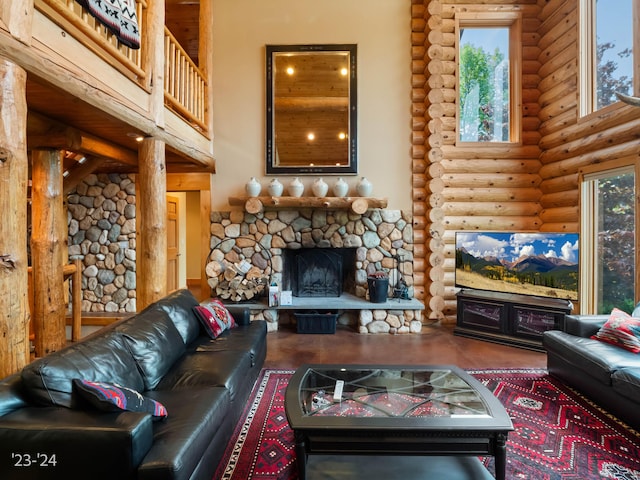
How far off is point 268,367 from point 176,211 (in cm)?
472

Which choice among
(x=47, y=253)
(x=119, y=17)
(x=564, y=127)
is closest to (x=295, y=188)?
(x=119, y=17)

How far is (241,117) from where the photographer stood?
4.84 meters

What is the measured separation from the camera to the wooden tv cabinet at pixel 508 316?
376 centimetres

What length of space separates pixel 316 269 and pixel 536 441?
3391 mm

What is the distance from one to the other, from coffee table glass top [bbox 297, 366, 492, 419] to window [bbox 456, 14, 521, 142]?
382 cm

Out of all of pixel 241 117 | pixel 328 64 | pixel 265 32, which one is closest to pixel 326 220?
pixel 241 117

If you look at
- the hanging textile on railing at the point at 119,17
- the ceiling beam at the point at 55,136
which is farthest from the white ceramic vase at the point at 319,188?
the ceiling beam at the point at 55,136

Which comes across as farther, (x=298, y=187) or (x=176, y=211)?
(x=176, y=211)

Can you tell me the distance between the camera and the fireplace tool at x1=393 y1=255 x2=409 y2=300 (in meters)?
4.57

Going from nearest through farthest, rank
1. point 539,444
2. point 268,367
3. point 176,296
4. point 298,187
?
point 539,444, point 176,296, point 268,367, point 298,187

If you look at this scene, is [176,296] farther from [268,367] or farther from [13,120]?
[13,120]

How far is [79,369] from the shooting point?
5.33 ft

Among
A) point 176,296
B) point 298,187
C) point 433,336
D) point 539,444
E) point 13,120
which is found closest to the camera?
point 13,120

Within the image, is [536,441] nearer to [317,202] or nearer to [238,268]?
[317,202]
